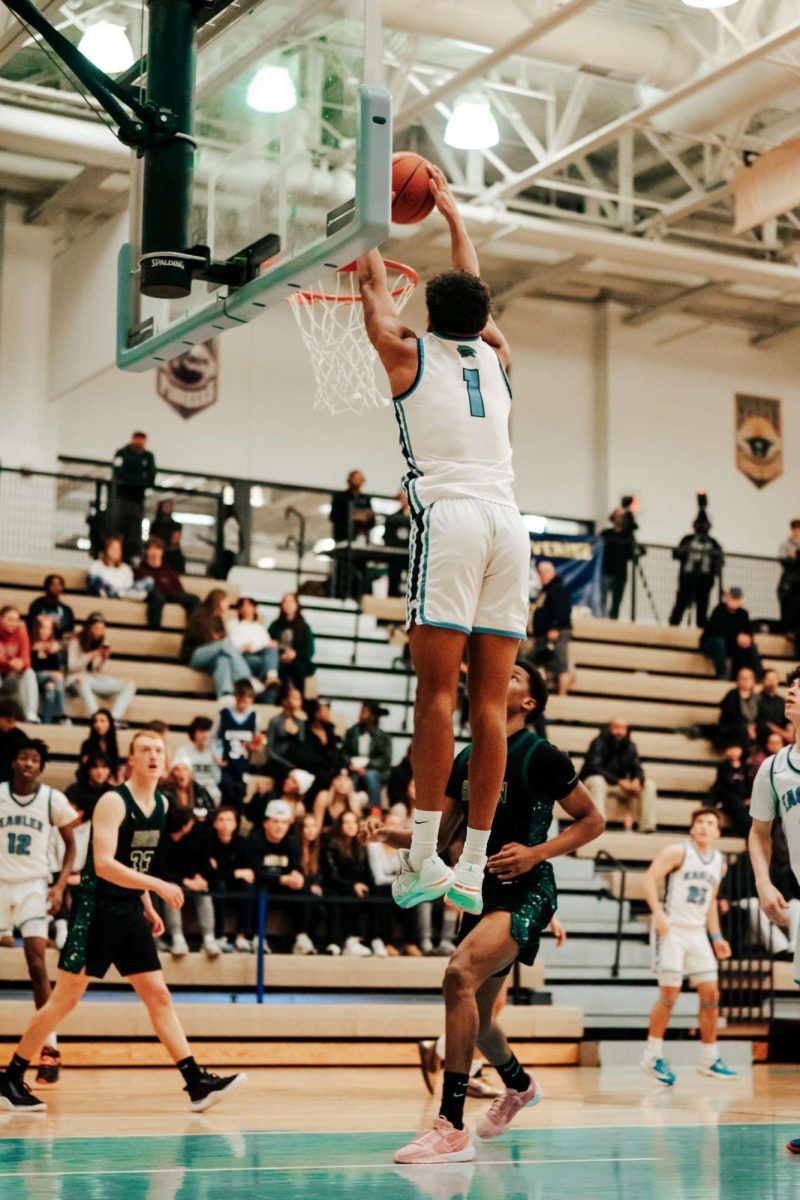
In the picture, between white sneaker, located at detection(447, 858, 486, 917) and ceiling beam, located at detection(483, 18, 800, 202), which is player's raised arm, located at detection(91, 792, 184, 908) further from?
ceiling beam, located at detection(483, 18, 800, 202)

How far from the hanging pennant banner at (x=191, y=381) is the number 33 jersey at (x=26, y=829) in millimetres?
11505

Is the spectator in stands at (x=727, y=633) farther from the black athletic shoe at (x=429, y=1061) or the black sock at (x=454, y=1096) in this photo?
the black sock at (x=454, y=1096)

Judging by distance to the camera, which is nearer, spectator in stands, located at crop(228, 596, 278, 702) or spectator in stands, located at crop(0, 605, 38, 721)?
spectator in stands, located at crop(0, 605, 38, 721)

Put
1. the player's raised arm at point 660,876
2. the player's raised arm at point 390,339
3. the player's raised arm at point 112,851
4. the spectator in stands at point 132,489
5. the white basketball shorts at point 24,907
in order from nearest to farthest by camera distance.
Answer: the player's raised arm at point 390,339 → the player's raised arm at point 112,851 → the white basketball shorts at point 24,907 → the player's raised arm at point 660,876 → the spectator in stands at point 132,489

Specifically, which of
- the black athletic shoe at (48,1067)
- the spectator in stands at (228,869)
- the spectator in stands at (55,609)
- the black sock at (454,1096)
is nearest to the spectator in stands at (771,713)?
the spectator in stands at (228,869)

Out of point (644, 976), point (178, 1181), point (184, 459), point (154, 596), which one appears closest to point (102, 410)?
point (184, 459)

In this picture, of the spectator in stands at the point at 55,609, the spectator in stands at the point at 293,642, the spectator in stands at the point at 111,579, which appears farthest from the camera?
the spectator in stands at the point at 111,579

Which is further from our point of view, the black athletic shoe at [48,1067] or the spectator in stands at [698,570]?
the spectator in stands at [698,570]

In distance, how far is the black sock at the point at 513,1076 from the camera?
7527 millimetres

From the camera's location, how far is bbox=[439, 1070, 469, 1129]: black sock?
21.4 feet

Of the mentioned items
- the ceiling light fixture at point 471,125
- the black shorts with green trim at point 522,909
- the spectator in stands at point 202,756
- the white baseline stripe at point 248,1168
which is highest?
the ceiling light fixture at point 471,125

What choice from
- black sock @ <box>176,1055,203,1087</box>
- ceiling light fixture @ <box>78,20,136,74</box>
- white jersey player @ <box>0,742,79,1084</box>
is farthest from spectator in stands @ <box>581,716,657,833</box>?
black sock @ <box>176,1055,203,1087</box>

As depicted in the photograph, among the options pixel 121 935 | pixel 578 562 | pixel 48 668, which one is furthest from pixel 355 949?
pixel 578 562

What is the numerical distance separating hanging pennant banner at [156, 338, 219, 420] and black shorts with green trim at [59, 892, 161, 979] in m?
13.6
